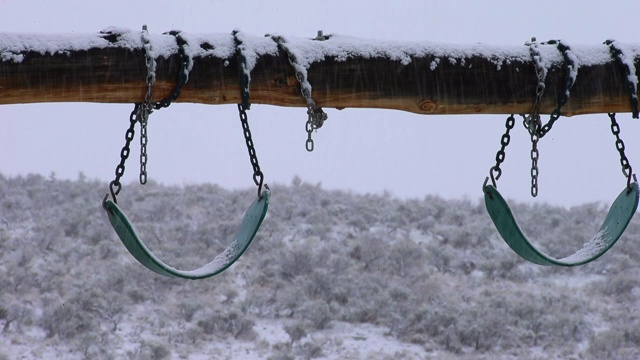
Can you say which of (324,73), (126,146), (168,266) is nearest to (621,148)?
(324,73)

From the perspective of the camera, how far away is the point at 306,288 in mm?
11031

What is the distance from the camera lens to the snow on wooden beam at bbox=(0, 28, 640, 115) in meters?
3.79

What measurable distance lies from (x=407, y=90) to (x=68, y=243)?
9.09 meters

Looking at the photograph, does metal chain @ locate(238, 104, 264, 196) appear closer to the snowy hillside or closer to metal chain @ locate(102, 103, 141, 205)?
metal chain @ locate(102, 103, 141, 205)

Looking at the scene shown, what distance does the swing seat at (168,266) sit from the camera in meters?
3.61

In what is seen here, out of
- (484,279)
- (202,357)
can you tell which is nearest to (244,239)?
(202,357)

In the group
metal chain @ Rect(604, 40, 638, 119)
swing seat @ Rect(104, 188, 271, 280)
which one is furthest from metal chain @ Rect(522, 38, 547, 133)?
swing seat @ Rect(104, 188, 271, 280)

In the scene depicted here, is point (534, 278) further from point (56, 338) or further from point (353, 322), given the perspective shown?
point (56, 338)

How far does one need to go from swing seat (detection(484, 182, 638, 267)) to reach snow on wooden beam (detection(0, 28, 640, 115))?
453mm

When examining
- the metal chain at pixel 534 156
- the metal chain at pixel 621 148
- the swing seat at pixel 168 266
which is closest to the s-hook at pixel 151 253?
the swing seat at pixel 168 266

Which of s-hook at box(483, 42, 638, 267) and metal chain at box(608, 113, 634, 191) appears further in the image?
metal chain at box(608, 113, 634, 191)

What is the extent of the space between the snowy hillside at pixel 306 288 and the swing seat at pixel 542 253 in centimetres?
563

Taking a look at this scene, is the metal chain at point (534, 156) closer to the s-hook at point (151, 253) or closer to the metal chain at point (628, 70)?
the metal chain at point (628, 70)

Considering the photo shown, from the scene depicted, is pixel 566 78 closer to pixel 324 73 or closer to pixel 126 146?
pixel 324 73
